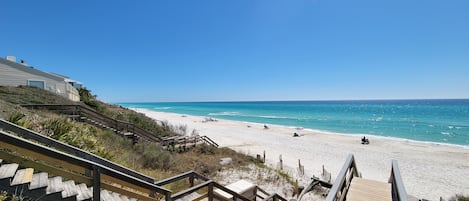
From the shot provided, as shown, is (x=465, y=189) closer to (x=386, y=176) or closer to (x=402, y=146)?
(x=386, y=176)

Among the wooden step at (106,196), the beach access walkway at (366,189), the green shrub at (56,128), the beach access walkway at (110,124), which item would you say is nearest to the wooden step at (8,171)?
the wooden step at (106,196)

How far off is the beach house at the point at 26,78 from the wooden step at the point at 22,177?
24.8 m

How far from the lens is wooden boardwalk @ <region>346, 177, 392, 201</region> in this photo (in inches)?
174

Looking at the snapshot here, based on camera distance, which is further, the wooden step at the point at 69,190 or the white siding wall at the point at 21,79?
the white siding wall at the point at 21,79

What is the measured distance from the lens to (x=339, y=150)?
23.4m

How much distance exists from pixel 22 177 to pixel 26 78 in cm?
2696

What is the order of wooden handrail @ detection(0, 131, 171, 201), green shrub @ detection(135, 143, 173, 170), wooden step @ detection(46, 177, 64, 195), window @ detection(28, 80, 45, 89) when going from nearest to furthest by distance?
wooden handrail @ detection(0, 131, 171, 201) < wooden step @ detection(46, 177, 64, 195) < green shrub @ detection(135, 143, 173, 170) < window @ detection(28, 80, 45, 89)

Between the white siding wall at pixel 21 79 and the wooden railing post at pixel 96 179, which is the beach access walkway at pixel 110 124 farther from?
the white siding wall at pixel 21 79

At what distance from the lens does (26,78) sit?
23.0 m

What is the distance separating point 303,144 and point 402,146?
11023 mm

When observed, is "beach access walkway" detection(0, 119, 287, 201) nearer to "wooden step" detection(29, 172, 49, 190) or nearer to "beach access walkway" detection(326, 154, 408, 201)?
"wooden step" detection(29, 172, 49, 190)

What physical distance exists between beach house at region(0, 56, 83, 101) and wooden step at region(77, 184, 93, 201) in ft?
81.9

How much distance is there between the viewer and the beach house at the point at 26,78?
2109cm

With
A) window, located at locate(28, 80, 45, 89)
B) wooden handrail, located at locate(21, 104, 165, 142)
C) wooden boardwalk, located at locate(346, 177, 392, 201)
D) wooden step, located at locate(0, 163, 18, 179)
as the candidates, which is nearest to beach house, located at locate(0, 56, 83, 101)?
window, located at locate(28, 80, 45, 89)
